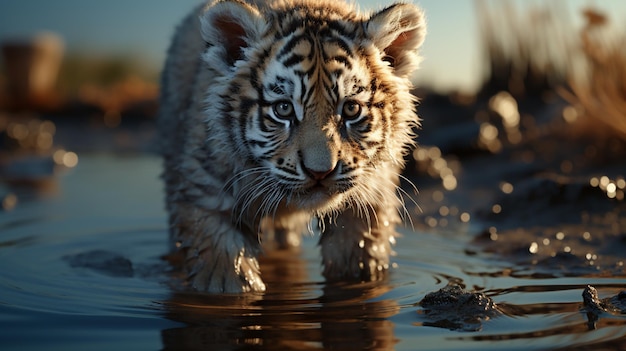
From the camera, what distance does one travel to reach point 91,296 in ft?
16.5

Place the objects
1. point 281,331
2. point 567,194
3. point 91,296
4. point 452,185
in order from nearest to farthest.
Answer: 1. point 281,331
2. point 91,296
3. point 567,194
4. point 452,185

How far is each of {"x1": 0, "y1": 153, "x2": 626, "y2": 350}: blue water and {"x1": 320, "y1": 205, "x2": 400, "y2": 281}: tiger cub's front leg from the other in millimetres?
158

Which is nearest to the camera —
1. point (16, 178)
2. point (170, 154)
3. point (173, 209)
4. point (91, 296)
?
point (91, 296)

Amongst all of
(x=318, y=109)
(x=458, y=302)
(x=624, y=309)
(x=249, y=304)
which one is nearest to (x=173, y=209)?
(x=249, y=304)

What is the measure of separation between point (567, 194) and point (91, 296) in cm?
433

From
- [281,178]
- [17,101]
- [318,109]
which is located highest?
[17,101]

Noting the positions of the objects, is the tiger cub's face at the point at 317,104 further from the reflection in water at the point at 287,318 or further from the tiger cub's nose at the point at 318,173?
the reflection in water at the point at 287,318

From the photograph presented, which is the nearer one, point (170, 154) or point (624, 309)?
point (624, 309)

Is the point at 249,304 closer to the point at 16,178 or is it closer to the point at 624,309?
the point at 624,309

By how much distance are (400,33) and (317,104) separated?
90cm

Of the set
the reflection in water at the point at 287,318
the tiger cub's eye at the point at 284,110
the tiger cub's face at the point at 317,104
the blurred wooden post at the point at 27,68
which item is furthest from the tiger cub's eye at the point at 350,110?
the blurred wooden post at the point at 27,68

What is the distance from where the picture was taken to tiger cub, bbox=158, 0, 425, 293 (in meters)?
4.70

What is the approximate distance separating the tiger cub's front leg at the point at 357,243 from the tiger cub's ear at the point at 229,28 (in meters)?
1.16

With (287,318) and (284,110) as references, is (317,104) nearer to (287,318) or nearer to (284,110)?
(284,110)
